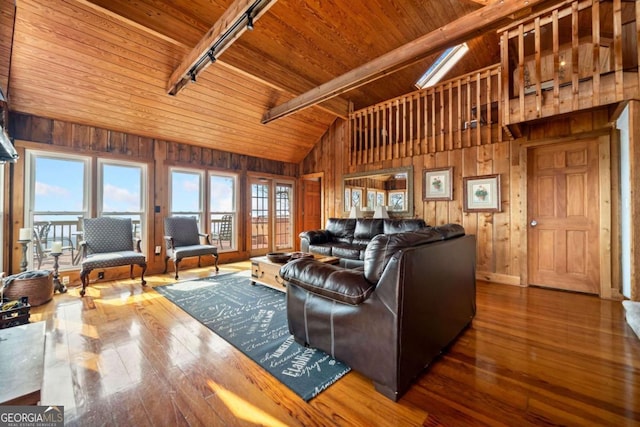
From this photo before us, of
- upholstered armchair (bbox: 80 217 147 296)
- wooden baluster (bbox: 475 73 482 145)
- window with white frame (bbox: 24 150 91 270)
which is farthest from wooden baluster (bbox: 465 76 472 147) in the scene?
window with white frame (bbox: 24 150 91 270)

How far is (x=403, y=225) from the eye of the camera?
4.05m

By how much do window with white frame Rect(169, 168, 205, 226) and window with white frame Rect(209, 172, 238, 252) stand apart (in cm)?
22

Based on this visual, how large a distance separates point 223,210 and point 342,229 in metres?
2.60

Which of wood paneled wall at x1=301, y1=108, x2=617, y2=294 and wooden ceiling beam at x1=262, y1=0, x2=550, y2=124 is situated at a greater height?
wooden ceiling beam at x1=262, y1=0, x2=550, y2=124

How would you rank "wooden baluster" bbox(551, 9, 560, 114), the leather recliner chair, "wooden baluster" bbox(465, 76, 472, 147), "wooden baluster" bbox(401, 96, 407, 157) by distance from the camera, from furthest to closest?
"wooden baluster" bbox(401, 96, 407, 157) → "wooden baluster" bbox(465, 76, 472, 147) → "wooden baluster" bbox(551, 9, 560, 114) → the leather recliner chair

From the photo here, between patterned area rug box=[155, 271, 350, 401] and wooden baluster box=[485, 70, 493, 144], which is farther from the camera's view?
wooden baluster box=[485, 70, 493, 144]

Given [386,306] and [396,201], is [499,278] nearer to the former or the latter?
[396,201]

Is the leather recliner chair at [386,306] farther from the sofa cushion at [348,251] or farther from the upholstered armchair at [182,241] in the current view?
the upholstered armchair at [182,241]

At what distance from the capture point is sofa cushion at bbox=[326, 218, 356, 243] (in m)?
4.72

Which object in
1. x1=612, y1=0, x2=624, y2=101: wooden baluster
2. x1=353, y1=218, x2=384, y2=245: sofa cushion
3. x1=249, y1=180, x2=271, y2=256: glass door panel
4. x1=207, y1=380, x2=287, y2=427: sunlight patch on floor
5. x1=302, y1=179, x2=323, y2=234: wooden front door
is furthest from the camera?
x1=302, y1=179, x2=323, y2=234: wooden front door

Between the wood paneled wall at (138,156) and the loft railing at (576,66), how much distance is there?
4.75 m

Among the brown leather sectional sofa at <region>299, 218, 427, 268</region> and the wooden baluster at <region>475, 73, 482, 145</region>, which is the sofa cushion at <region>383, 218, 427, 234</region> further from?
the wooden baluster at <region>475, 73, 482, 145</region>

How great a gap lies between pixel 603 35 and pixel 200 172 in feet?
22.4

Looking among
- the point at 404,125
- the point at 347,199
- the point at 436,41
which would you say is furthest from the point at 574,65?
the point at 347,199
